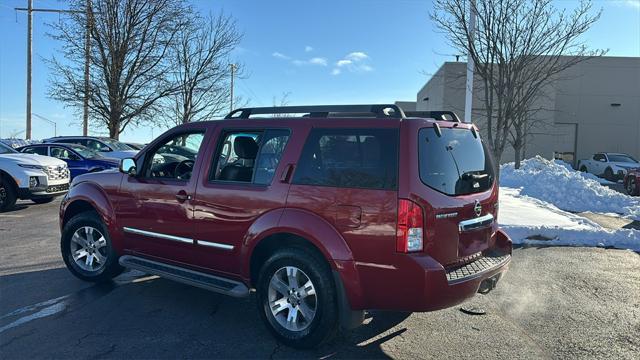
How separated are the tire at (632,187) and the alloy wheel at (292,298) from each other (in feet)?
56.0

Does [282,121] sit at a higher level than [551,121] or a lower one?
lower

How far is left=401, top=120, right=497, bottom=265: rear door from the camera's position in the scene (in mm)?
3582

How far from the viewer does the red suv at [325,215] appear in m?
3.57

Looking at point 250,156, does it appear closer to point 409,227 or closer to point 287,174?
point 287,174

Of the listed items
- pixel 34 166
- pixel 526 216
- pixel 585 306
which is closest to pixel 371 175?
pixel 585 306

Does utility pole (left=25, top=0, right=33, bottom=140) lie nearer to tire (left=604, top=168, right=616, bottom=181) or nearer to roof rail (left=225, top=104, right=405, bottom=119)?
roof rail (left=225, top=104, right=405, bottom=119)

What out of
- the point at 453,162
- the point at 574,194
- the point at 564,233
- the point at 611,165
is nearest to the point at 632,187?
the point at 574,194

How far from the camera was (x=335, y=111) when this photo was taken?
14.0 ft

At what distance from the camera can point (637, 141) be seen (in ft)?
123

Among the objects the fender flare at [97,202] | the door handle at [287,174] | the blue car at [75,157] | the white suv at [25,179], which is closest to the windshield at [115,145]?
the blue car at [75,157]

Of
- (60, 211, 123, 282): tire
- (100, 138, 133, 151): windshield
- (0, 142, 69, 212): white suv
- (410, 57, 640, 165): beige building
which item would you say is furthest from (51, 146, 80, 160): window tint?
(410, 57, 640, 165): beige building

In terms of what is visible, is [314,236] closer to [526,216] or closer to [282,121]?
[282,121]

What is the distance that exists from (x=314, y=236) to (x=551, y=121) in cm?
3749

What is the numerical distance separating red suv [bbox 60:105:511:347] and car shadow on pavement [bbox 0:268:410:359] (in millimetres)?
337
